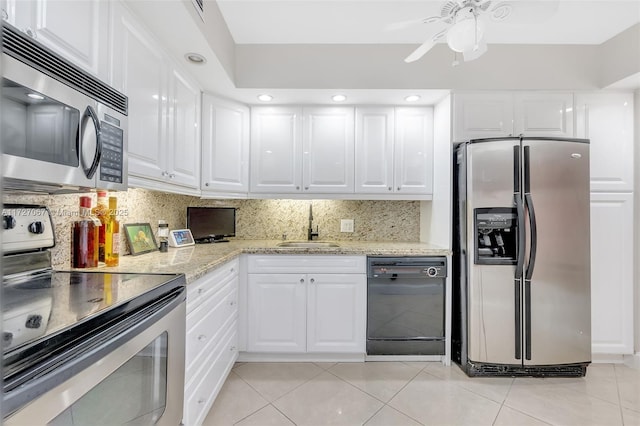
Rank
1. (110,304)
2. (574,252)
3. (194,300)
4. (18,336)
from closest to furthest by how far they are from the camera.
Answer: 1. (18,336)
2. (110,304)
3. (194,300)
4. (574,252)

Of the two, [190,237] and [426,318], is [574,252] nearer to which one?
[426,318]

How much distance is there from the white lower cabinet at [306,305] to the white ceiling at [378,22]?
5.50ft

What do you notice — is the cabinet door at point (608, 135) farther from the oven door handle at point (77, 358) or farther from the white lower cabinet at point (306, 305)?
the oven door handle at point (77, 358)

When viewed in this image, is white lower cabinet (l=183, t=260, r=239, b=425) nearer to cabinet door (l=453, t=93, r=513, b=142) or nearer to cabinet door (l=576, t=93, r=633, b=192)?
cabinet door (l=453, t=93, r=513, b=142)

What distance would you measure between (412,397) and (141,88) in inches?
95.3

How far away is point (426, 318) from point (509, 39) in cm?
224

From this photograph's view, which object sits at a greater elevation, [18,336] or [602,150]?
[602,150]

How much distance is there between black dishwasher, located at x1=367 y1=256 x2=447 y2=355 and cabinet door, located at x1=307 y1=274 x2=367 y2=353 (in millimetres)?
72

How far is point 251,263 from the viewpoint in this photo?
7.54ft

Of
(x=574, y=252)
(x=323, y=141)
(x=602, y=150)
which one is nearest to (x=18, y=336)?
(x=323, y=141)

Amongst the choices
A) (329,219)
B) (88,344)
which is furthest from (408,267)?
(88,344)

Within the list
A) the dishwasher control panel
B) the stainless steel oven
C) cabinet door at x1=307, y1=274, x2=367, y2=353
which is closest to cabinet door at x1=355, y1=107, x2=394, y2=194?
the dishwasher control panel

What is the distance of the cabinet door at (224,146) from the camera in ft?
7.76

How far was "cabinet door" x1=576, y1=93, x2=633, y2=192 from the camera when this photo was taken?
7.61 ft
